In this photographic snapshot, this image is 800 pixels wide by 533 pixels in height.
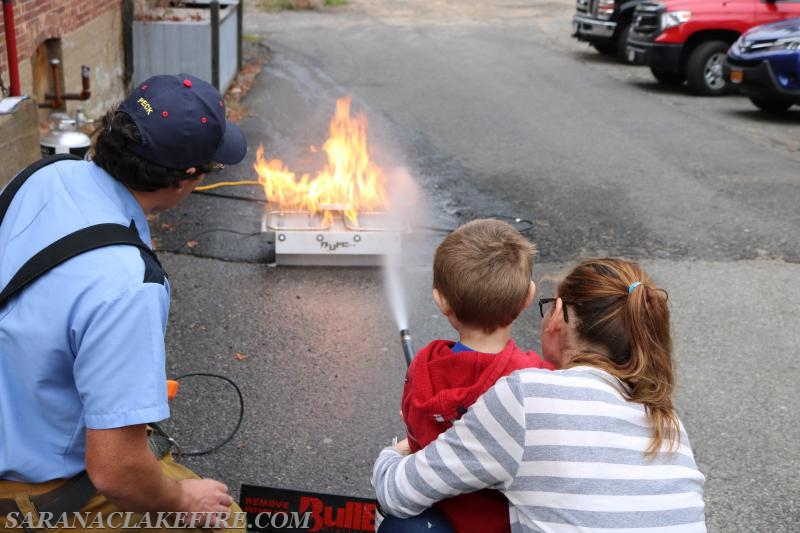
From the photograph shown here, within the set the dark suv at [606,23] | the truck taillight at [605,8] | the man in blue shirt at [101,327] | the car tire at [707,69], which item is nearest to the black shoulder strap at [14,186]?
the man in blue shirt at [101,327]

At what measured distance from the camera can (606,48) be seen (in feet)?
59.7

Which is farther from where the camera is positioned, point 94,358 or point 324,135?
point 324,135

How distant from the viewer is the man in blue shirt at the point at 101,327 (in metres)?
2.08

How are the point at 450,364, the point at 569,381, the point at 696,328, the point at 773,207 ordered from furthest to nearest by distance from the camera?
the point at 773,207 < the point at 696,328 < the point at 450,364 < the point at 569,381

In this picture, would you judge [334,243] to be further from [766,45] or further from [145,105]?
[766,45]

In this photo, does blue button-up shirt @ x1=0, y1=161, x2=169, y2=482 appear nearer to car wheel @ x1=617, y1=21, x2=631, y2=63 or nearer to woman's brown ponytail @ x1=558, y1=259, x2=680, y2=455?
woman's brown ponytail @ x1=558, y1=259, x2=680, y2=455

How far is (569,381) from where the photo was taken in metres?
2.25

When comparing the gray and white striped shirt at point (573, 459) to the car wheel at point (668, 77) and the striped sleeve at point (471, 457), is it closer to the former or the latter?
the striped sleeve at point (471, 457)

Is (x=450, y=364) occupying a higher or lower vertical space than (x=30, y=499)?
higher

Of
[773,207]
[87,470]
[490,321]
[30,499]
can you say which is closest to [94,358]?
[87,470]

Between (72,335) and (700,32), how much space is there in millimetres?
13813

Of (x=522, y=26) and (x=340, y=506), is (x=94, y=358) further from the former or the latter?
(x=522, y=26)

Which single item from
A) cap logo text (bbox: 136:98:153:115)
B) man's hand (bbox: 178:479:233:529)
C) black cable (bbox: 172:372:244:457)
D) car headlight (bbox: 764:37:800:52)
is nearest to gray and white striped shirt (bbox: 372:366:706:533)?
man's hand (bbox: 178:479:233:529)

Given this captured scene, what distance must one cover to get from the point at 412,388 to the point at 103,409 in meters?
0.87
